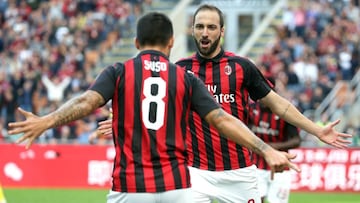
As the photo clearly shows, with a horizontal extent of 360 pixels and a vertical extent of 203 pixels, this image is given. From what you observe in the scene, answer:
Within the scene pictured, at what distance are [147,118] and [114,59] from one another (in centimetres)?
2321

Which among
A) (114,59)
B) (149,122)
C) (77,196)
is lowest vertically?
(77,196)

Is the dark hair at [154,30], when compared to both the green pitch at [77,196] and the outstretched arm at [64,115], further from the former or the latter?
the green pitch at [77,196]

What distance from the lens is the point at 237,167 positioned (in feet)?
29.2

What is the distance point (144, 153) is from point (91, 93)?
0.56 metres

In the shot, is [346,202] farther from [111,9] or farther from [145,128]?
[111,9]

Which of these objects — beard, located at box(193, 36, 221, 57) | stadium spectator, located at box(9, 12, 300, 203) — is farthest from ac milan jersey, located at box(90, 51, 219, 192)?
beard, located at box(193, 36, 221, 57)

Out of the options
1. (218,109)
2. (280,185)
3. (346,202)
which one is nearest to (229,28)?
(346,202)

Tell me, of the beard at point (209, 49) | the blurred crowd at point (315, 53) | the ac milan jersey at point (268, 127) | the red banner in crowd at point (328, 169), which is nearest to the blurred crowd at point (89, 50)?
the blurred crowd at point (315, 53)

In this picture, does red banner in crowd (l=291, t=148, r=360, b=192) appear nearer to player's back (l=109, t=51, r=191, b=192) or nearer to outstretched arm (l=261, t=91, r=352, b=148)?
outstretched arm (l=261, t=91, r=352, b=148)

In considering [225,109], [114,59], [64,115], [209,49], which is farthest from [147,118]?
[114,59]

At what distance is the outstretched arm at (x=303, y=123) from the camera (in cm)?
804

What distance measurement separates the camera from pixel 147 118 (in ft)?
21.2

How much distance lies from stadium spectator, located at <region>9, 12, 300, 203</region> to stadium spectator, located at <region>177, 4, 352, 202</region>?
2.15 m

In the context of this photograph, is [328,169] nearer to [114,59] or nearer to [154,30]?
[114,59]
